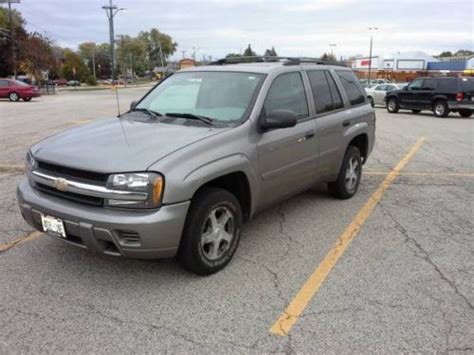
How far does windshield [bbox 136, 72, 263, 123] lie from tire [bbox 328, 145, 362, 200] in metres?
2.06

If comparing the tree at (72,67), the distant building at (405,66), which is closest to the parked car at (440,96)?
the distant building at (405,66)

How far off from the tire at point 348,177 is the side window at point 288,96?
1.27 metres

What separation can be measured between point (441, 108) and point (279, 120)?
19424mm

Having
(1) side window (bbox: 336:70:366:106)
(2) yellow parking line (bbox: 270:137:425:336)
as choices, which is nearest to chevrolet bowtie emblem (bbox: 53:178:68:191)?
(2) yellow parking line (bbox: 270:137:425:336)

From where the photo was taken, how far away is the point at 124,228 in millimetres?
3416

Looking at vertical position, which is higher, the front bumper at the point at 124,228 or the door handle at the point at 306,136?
the door handle at the point at 306,136

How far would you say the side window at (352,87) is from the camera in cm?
631

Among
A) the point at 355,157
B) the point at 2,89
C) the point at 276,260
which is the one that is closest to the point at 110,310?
the point at 276,260

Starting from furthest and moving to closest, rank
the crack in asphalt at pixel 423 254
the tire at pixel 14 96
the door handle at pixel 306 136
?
the tire at pixel 14 96 < the door handle at pixel 306 136 < the crack in asphalt at pixel 423 254

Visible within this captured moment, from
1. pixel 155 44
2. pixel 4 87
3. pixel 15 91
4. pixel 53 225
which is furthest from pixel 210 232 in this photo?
pixel 155 44

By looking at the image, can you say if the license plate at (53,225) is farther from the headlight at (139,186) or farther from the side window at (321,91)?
the side window at (321,91)

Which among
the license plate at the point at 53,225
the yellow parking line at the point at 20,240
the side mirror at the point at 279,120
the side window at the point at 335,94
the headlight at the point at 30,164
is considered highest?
the side window at the point at 335,94

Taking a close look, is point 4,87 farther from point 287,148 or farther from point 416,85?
point 287,148

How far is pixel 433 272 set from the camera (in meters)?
4.21
